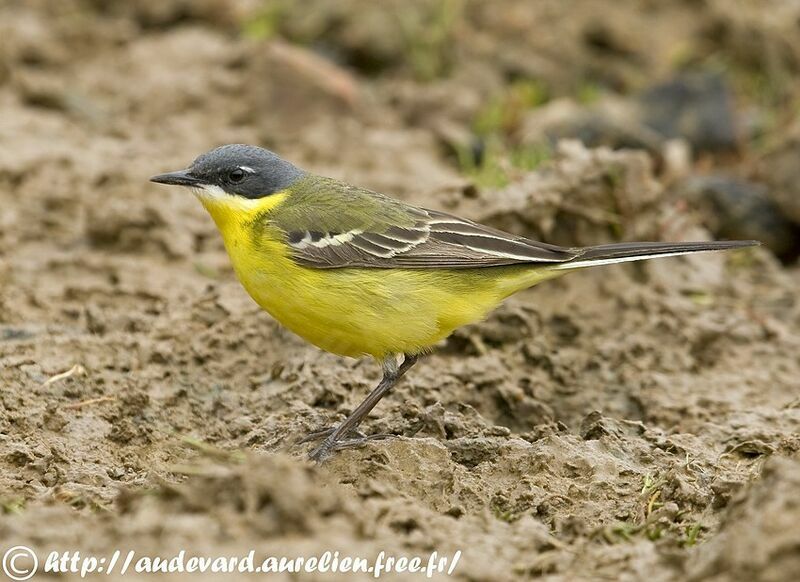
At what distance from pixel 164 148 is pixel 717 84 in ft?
19.0

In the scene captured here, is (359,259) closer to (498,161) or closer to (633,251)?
(633,251)

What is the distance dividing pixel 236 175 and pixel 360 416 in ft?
5.40

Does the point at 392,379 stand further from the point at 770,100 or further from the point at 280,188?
the point at 770,100

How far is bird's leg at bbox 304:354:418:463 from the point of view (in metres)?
6.13

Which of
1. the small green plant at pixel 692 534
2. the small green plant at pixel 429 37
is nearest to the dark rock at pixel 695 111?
the small green plant at pixel 429 37

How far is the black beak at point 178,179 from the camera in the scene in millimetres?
6875

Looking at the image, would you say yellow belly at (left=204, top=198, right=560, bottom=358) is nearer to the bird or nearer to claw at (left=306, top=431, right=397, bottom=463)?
the bird

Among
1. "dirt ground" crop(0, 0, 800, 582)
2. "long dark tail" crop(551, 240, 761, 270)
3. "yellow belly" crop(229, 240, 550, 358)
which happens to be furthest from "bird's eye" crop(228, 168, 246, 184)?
"long dark tail" crop(551, 240, 761, 270)

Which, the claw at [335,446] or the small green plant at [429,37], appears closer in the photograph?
the claw at [335,446]

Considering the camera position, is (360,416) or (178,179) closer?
(360,416)

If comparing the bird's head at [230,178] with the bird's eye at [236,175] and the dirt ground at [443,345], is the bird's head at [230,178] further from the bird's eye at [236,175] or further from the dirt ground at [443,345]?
the dirt ground at [443,345]

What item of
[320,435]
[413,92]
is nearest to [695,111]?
[413,92]

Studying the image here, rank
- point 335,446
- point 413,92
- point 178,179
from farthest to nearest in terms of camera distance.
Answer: point 413,92
point 178,179
point 335,446

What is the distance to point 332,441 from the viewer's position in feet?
20.4
